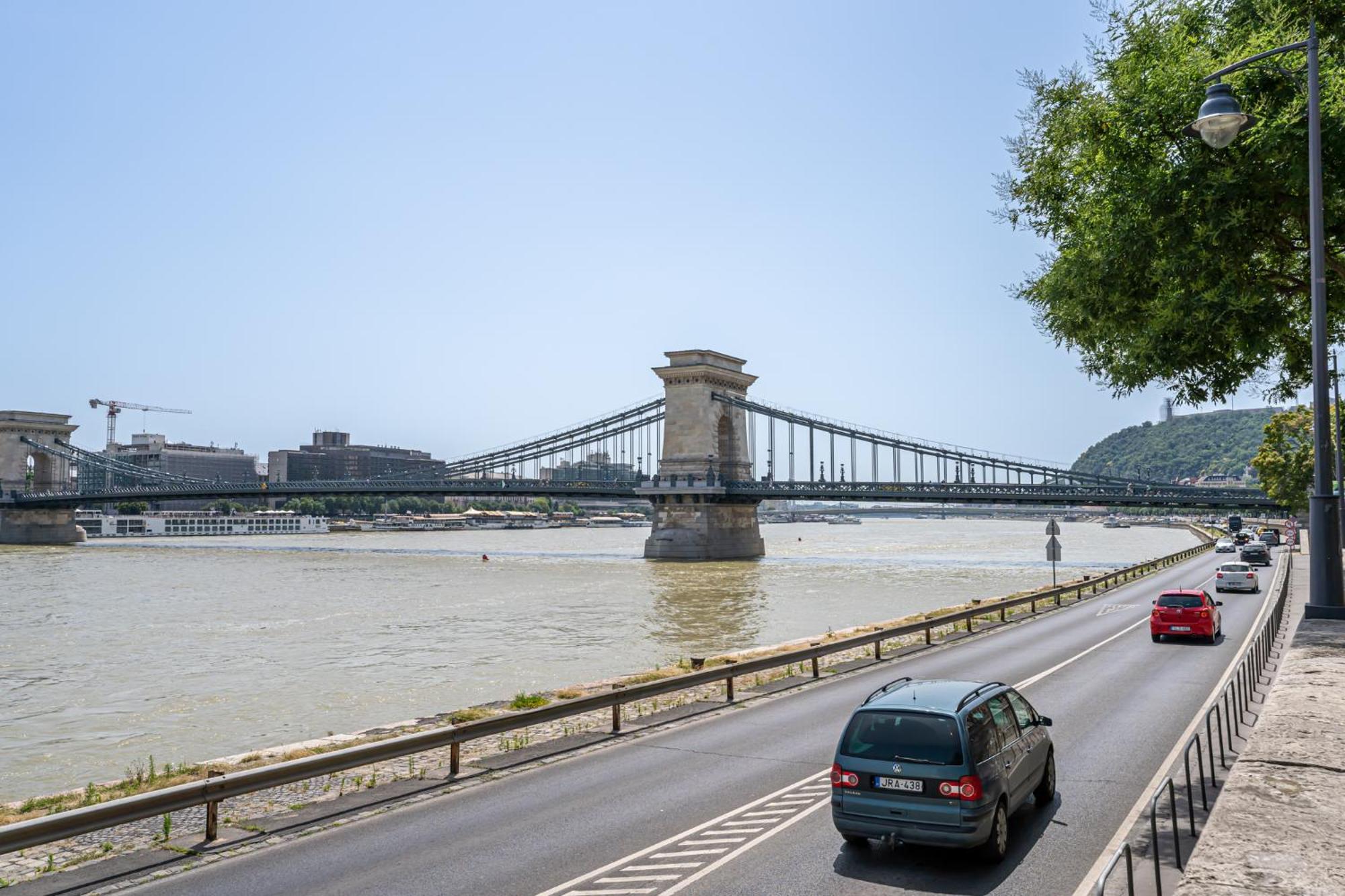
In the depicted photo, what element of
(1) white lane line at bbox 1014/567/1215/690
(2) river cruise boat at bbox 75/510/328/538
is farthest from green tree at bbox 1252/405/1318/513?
(2) river cruise boat at bbox 75/510/328/538

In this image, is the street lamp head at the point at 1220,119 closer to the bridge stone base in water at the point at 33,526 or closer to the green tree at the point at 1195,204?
the green tree at the point at 1195,204

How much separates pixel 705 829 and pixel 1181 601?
2080 centimetres

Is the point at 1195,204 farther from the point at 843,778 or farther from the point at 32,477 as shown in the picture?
the point at 32,477

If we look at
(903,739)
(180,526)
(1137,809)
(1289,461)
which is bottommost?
(180,526)

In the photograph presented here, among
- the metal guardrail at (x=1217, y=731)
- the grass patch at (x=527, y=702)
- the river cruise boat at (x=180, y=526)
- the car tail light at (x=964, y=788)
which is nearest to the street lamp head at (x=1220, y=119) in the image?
the metal guardrail at (x=1217, y=731)

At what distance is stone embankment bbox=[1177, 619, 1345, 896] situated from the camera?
541cm

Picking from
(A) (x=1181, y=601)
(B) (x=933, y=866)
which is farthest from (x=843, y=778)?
(A) (x=1181, y=601)

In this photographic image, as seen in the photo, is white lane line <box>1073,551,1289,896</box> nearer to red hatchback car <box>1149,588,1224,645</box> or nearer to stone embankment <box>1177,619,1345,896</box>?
→ stone embankment <box>1177,619,1345,896</box>

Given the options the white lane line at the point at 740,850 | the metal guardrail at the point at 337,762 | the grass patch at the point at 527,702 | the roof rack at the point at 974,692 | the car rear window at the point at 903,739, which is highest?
the roof rack at the point at 974,692

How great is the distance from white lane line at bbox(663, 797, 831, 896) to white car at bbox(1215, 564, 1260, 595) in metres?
37.7

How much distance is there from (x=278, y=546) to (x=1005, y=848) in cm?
13583

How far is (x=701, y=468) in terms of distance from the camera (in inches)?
3770

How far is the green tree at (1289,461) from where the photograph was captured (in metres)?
72.6

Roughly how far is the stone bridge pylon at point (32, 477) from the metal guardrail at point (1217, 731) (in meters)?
142
